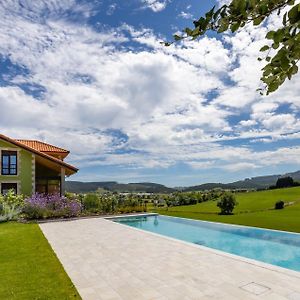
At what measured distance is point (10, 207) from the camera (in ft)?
65.1

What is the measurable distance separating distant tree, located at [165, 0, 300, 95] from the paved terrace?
5.07m

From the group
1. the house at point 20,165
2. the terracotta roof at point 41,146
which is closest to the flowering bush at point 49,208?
the house at point 20,165

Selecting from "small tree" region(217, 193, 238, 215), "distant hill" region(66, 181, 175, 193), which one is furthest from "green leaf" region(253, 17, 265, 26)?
"distant hill" region(66, 181, 175, 193)

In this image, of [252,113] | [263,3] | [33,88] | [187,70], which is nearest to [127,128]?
[33,88]

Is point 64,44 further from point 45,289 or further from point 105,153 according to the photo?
point 105,153

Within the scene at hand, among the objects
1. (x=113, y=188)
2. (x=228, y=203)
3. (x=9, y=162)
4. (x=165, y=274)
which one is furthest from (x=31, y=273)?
(x=113, y=188)

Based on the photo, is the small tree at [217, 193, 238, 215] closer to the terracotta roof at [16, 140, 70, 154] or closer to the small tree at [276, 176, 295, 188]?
the terracotta roof at [16, 140, 70, 154]

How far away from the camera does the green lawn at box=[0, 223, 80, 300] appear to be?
19.8 ft

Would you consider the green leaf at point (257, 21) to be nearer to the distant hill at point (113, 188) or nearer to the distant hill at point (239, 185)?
the distant hill at point (239, 185)

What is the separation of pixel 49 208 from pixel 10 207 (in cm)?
232

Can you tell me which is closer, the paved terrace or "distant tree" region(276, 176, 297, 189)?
the paved terrace

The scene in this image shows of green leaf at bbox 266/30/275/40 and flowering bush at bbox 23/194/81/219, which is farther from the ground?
green leaf at bbox 266/30/275/40

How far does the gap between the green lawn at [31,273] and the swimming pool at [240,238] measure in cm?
713

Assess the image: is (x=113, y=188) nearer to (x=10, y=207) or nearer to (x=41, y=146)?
(x=41, y=146)
